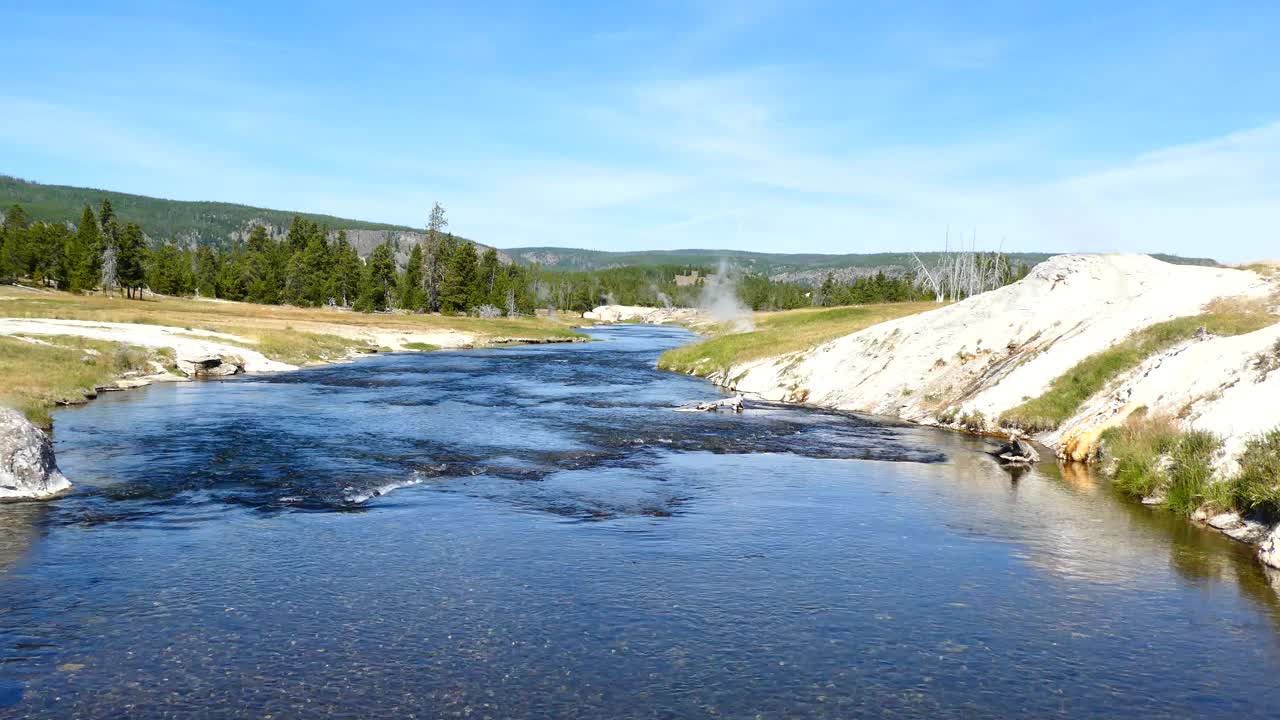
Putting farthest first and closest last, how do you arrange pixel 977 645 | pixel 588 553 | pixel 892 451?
pixel 892 451 < pixel 588 553 < pixel 977 645

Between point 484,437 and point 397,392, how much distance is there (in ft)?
59.4

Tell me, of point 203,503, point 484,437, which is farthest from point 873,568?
point 484,437

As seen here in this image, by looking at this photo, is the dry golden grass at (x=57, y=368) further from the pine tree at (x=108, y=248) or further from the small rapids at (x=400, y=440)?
the pine tree at (x=108, y=248)

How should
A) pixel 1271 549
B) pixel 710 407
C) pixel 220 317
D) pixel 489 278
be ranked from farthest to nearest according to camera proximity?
pixel 489 278 → pixel 220 317 → pixel 710 407 → pixel 1271 549

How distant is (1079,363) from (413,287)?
145144mm

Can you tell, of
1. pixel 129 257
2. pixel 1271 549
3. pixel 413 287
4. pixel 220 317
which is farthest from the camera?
pixel 413 287

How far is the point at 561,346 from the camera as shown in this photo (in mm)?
111562

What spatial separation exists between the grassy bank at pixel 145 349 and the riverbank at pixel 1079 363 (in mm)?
36492

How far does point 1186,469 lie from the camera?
2330 centimetres

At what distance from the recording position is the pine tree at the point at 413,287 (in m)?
161

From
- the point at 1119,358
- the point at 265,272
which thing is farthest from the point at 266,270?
the point at 1119,358

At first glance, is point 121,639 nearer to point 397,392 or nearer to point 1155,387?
point 1155,387

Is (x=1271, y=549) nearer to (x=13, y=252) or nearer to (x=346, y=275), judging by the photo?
(x=346, y=275)

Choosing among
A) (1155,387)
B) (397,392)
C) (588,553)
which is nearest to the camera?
(588,553)
